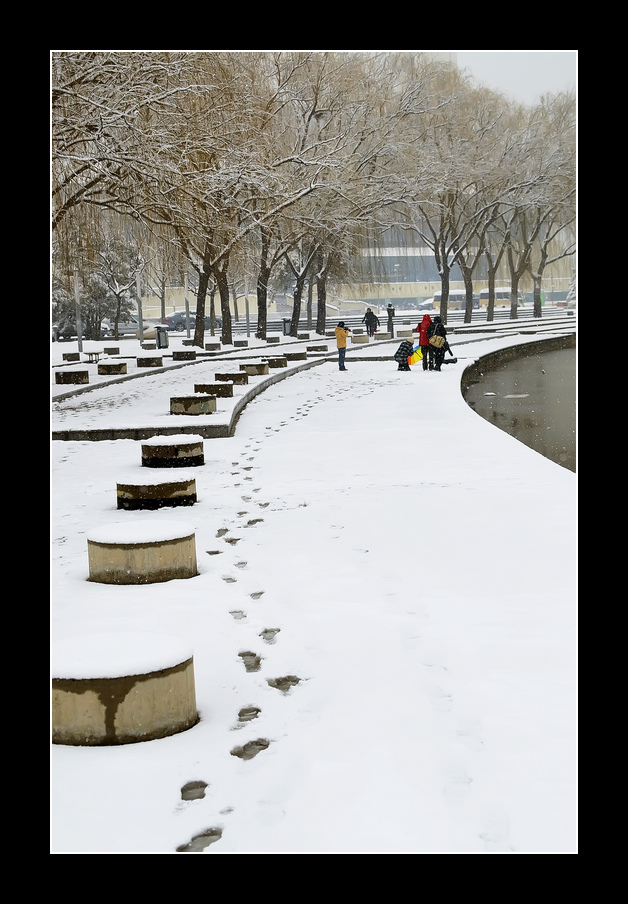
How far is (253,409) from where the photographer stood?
690 inches

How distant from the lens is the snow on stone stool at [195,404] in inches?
600

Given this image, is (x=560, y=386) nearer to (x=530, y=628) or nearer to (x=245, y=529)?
(x=245, y=529)

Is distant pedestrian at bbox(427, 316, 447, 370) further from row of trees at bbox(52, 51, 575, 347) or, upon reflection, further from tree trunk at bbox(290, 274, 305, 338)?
tree trunk at bbox(290, 274, 305, 338)

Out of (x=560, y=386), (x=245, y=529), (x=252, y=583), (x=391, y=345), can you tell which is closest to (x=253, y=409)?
(x=560, y=386)

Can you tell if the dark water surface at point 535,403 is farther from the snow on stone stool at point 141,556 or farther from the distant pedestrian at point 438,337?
the snow on stone stool at point 141,556

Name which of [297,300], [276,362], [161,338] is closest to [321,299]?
[297,300]

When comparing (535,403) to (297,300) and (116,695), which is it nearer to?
(116,695)

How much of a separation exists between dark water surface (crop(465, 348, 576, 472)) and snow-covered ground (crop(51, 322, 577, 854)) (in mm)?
3727

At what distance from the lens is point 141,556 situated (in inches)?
252

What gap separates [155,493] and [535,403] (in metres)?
11.7

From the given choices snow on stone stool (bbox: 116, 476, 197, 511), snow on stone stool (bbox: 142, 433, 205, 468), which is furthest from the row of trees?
snow on stone stool (bbox: 116, 476, 197, 511)

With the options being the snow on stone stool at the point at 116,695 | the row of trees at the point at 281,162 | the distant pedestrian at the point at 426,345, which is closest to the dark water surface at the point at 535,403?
the distant pedestrian at the point at 426,345

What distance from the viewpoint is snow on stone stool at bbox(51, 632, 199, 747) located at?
12.8ft
